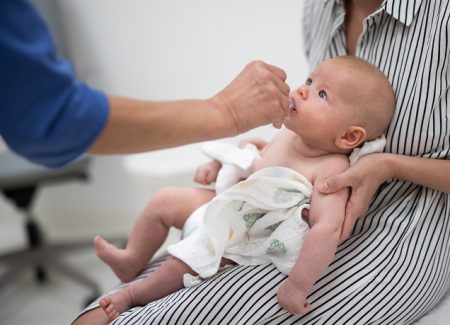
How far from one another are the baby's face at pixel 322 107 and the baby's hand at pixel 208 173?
0.97ft

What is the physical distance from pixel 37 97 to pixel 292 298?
0.61 m

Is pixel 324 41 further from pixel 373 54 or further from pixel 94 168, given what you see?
pixel 94 168

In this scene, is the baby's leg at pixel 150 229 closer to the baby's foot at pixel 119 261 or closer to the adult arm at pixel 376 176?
the baby's foot at pixel 119 261

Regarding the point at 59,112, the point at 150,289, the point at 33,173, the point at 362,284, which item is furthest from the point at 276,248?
the point at 33,173

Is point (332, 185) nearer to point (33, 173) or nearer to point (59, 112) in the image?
point (59, 112)

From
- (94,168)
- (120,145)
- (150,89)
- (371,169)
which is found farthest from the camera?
(94,168)

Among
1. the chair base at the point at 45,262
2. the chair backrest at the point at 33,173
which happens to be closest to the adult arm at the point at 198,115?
the chair backrest at the point at 33,173

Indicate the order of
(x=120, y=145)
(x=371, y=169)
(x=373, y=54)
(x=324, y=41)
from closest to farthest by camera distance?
1. (x=120, y=145)
2. (x=371, y=169)
3. (x=373, y=54)
4. (x=324, y=41)

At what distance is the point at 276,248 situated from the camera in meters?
1.13

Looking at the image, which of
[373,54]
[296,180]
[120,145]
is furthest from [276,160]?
[120,145]

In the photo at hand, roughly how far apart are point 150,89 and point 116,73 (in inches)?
8.0

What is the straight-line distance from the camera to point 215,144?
1.43 metres

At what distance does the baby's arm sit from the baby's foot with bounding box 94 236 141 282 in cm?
43

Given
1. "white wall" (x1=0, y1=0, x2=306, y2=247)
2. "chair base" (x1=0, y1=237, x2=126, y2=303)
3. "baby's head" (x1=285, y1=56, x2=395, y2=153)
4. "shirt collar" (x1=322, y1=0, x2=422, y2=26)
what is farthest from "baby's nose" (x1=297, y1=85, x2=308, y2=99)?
"chair base" (x1=0, y1=237, x2=126, y2=303)
